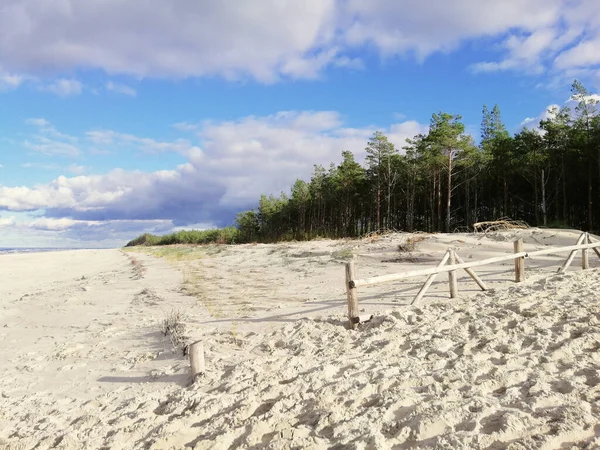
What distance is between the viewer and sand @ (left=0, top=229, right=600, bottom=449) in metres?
3.87

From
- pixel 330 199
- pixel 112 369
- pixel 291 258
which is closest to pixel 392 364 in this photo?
pixel 112 369

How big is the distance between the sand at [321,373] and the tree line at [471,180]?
80.2ft

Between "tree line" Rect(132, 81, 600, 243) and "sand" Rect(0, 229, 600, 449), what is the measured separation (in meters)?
24.4

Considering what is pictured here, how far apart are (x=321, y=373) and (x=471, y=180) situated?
41937mm

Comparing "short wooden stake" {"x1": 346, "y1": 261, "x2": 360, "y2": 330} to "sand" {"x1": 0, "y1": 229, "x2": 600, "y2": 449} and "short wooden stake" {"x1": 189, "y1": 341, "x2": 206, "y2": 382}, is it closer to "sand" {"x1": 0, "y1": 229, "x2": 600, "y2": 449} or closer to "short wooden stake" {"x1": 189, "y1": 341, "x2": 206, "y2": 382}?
"sand" {"x1": 0, "y1": 229, "x2": 600, "y2": 449}

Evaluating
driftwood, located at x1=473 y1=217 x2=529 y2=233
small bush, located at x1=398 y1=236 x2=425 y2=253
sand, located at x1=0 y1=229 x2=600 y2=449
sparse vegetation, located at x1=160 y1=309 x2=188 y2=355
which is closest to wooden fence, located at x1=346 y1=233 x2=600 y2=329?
sand, located at x1=0 y1=229 x2=600 y2=449

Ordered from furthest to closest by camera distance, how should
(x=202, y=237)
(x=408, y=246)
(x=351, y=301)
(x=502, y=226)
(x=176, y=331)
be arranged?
(x=202, y=237) < (x=502, y=226) < (x=408, y=246) < (x=176, y=331) < (x=351, y=301)

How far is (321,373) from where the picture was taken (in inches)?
212

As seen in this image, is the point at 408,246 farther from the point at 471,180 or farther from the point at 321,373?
the point at 471,180

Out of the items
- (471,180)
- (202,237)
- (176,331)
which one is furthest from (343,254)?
(202,237)

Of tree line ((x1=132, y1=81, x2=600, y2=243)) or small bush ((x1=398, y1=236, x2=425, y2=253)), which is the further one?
tree line ((x1=132, y1=81, x2=600, y2=243))

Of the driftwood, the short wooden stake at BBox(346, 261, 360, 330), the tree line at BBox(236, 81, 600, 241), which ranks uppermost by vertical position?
the tree line at BBox(236, 81, 600, 241)

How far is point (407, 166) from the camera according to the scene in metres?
44.6

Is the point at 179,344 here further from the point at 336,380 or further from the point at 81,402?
the point at 336,380
